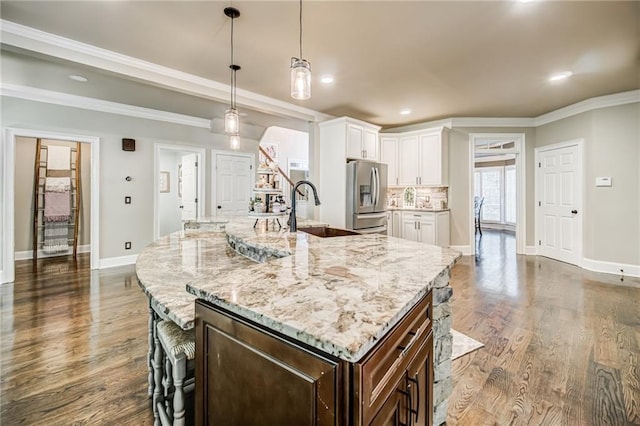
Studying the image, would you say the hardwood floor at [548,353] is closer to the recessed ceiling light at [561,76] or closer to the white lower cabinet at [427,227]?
the white lower cabinet at [427,227]

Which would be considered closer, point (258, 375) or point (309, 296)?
point (258, 375)

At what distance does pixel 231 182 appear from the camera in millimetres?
5980

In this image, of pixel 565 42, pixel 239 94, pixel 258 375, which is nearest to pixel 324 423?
pixel 258 375

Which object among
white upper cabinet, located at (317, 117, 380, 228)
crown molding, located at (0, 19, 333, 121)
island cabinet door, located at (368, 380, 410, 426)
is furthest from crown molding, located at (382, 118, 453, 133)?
island cabinet door, located at (368, 380, 410, 426)

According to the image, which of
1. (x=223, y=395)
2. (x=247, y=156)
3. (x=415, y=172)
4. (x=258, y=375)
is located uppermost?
(x=247, y=156)

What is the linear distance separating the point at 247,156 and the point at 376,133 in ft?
8.81

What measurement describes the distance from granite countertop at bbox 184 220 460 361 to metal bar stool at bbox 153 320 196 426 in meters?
0.28

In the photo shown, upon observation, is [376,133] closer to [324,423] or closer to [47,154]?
[324,423]

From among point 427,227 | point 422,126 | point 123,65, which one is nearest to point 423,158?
point 422,126

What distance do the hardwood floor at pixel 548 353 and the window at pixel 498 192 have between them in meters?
6.33

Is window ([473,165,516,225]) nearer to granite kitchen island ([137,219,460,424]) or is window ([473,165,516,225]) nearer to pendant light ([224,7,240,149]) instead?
pendant light ([224,7,240,149])

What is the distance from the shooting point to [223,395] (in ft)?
2.81

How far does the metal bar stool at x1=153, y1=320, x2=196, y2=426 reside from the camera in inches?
45.8

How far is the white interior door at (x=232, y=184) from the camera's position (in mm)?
5820
